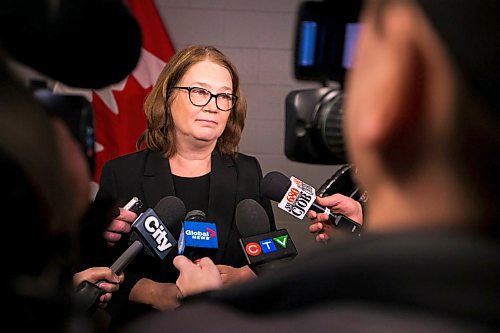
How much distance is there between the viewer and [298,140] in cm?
71

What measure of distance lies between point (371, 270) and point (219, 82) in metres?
1.67

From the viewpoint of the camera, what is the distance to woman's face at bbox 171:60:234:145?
2.04 m

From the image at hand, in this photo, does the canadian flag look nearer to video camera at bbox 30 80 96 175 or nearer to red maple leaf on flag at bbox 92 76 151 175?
red maple leaf on flag at bbox 92 76 151 175

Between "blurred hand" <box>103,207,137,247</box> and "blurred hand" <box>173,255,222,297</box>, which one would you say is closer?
"blurred hand" <box>173,255,222,297</box>

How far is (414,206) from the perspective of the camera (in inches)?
17.2

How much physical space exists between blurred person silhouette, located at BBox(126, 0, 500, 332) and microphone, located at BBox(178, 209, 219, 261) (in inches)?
48.2

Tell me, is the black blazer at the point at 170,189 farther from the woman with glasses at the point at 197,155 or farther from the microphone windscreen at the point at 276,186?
the microphone windscreen at the point at 276,186

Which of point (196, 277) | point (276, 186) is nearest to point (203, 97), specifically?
point (276, 186)

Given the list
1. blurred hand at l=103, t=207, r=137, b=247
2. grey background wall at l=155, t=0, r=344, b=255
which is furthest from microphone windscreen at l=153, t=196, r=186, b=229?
grey background wall at l=155, t=0, r=344, b=255

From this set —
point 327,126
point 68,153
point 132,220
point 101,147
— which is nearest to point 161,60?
point 101,147

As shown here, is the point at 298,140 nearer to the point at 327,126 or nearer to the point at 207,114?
the point at 327,126

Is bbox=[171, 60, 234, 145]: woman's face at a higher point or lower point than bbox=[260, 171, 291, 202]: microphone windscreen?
higher

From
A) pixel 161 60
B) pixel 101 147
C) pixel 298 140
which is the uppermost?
pixel 298 140

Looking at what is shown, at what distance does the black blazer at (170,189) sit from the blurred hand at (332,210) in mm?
279
